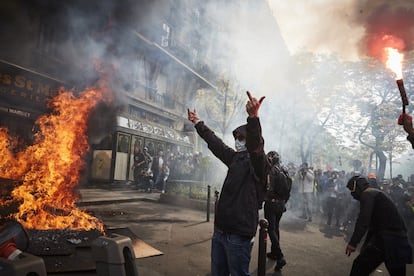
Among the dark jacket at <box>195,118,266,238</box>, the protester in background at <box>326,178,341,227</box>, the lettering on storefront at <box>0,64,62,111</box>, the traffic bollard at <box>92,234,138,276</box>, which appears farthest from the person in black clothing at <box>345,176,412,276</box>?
the lettering on storefront at <box>0,64,62,111</box>

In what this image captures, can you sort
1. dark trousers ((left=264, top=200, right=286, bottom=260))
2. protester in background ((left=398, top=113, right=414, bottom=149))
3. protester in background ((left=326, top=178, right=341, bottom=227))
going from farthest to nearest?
1. protester in background ((left=326, top=178, right=341, bottom=227))
2. dark trousers ((left=264, top=200, right=286, bottom=260))
3. protester in background ((left=398, top=113, right=414, bottom=149))

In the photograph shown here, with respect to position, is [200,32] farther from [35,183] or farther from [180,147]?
[35,183]

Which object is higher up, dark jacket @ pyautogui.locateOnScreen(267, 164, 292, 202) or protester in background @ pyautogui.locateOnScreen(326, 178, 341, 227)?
dark jacket @ pyautogui.locateOnScreen(267, 164, 292, 202)

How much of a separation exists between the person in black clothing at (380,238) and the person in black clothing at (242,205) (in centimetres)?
148

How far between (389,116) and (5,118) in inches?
778

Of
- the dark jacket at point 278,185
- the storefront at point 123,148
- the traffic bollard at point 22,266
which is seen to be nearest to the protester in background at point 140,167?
the storefront at point 123,148

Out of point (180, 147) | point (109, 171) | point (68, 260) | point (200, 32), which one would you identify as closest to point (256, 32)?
point (200, 32)

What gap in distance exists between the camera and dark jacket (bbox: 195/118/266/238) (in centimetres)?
254

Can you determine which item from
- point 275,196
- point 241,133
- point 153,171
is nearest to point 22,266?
point 241,133

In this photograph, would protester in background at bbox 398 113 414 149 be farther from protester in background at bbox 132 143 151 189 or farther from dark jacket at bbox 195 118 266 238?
protester in background at bbox 132 143 151 189

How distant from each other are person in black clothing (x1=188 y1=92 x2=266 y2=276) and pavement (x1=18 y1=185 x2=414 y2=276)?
2094 millimetres

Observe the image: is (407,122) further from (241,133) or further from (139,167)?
(139,167)

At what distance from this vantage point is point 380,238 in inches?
134

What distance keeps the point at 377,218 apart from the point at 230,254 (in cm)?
196
